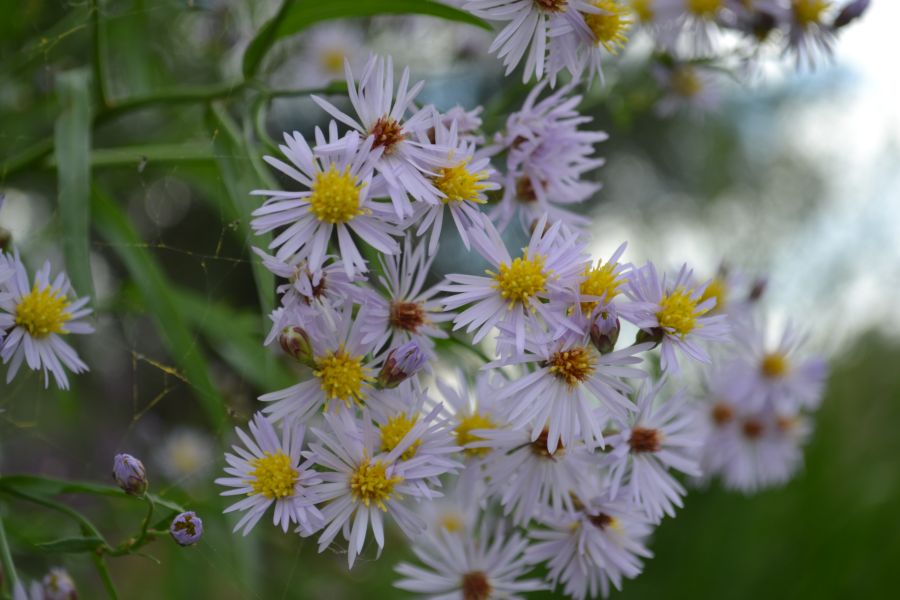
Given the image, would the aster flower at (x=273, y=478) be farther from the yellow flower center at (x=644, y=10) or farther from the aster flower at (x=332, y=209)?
the yellow flower center at (x=644, y=10)

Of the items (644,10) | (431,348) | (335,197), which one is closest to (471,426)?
(431,348)

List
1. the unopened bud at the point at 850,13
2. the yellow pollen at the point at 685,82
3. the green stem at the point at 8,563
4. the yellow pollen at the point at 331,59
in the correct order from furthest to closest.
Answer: the yellow pollen at the point at 331,59 → the yellow pollen at the point at 685,82 → the unopened bud at the point at 850,13 → the green stem at the point at 8,563

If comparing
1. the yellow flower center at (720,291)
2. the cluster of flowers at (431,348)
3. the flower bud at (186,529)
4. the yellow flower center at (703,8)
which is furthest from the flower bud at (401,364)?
the yellow flower center at (703,8)

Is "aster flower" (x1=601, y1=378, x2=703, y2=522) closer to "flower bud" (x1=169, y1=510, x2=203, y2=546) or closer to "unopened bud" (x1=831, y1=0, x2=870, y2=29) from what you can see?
"flower bud" (x1=169, y1=510, x2=203, y2=546)

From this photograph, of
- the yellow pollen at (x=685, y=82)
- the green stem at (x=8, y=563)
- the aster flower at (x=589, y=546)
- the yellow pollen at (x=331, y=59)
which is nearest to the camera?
the green stem at (x=8, y=563)

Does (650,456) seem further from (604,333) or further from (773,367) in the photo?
(773,367)

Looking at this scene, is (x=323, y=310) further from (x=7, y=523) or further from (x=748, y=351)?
(x=748, y=351)
